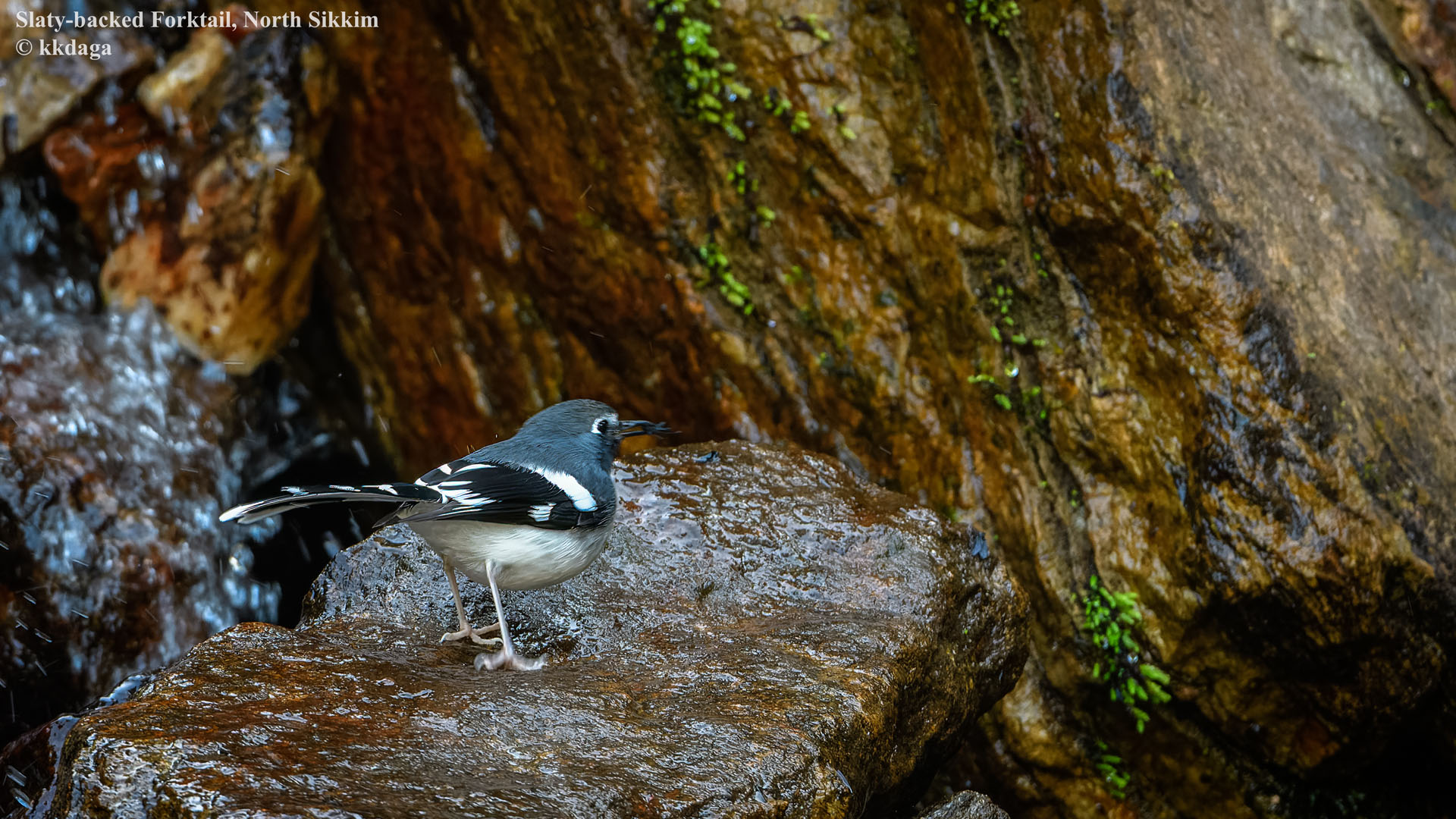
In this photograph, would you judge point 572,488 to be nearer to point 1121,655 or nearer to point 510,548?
point 510,548

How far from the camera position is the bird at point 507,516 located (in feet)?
11.1

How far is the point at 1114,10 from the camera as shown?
5324mm

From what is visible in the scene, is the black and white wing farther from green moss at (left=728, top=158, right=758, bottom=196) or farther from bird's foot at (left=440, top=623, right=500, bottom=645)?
green moss at (left=728, top=158, right=758, bottom=196)

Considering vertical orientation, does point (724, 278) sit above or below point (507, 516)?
above

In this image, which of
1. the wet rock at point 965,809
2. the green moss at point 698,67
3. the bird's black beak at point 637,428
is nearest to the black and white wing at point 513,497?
the bird's black beak at point 637,428

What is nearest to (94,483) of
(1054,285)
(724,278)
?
(724,278)

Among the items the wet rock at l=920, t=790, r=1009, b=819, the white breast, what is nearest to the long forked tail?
the white breast

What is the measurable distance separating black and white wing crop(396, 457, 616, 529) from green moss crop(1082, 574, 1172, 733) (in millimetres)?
2715

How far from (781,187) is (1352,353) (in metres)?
3.09

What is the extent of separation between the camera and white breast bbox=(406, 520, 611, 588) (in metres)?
3.49

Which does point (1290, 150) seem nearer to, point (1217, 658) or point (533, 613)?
point (1217, 658)

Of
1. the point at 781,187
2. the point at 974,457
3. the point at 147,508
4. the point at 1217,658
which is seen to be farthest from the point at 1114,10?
the point at 147,508

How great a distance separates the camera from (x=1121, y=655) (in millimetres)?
5094

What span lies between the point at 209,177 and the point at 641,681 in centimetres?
542
